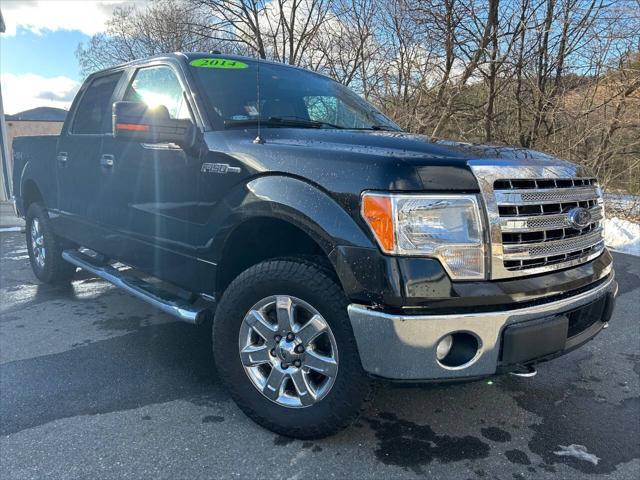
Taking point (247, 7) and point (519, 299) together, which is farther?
point (247, 7)

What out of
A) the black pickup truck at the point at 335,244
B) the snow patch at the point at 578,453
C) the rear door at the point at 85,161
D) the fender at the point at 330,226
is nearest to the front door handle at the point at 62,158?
the rear door at the point at 85,161

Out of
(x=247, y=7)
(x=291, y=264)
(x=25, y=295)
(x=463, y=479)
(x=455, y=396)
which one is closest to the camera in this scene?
(x=463, y=479)

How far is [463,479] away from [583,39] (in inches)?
404

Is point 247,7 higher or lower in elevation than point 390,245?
higher

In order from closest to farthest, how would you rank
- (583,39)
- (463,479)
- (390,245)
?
1. (390,245)
2. (463,479)
3. (583,39)

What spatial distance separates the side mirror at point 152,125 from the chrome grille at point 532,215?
165cm

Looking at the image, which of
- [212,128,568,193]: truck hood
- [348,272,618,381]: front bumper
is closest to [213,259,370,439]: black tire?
[348,272,618,381]: front bumper

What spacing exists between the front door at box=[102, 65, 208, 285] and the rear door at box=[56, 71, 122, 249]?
0.23 meters

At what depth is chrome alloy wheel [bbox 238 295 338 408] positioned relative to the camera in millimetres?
2307

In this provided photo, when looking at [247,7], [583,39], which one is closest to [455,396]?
[583,39]

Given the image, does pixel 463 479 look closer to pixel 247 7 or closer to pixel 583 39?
pixel 583 39

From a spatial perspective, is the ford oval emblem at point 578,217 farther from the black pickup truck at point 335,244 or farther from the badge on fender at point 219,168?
the badge on fender at point 219,168

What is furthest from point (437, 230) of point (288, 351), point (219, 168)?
point (219, 168)

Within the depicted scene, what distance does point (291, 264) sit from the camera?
2402 mm
